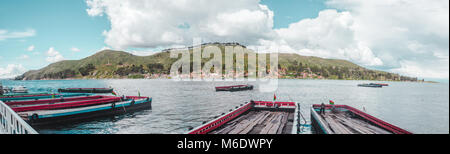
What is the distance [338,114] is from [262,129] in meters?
13.3

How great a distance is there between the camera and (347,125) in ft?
74.0

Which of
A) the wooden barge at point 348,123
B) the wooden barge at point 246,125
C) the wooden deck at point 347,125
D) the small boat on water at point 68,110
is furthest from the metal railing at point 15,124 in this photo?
the wooden deck at point 347,125

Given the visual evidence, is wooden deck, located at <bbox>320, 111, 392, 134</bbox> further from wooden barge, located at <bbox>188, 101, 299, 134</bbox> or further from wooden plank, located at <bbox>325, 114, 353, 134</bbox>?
wooden barge, located at <bbox>188, 101, 299, 134</bbox>

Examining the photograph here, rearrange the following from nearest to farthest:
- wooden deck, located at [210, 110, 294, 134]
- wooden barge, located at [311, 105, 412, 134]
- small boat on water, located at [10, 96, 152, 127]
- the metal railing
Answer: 1. the metal railing
2. wooden deck, located at [210, 110, 294, 134]
3. wooden barge, located at [311, 105, 412, 134]
4. small boat on water, located at [10, 96, 152, 127]

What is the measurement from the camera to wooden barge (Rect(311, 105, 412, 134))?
20.1 metres

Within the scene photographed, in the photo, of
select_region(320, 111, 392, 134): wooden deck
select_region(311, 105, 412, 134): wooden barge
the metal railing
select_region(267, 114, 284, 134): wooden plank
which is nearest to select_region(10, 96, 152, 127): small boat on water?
the metal railing

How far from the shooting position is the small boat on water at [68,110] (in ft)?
97.9
